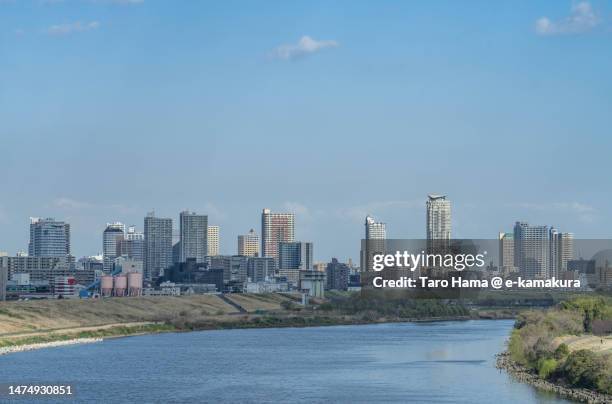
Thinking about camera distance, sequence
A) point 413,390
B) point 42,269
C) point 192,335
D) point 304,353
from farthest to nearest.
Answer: point 42,269
point 192,335
point 304,353
point 413,390

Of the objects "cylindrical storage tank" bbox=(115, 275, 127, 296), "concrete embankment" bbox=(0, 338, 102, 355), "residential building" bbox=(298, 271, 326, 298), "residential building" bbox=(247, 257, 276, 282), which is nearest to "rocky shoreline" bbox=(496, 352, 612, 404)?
"concrete embankment" bbox=(0, 338, 102, 355)

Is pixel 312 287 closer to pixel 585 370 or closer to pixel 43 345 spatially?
pixel 43 345

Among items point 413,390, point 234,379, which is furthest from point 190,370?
point 413,390

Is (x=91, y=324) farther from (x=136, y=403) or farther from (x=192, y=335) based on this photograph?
(x=136, y=403)

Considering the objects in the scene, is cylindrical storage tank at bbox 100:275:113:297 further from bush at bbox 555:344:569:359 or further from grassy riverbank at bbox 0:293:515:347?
bush at bbox 555:344:569:359

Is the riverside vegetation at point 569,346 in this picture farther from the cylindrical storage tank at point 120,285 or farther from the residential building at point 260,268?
the residential building at point 260,268

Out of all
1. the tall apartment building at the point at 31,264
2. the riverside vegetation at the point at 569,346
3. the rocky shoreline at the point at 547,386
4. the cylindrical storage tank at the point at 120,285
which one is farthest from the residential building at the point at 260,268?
the rocky shoreline at the point at 547,386
